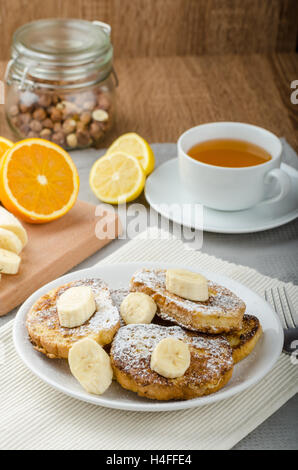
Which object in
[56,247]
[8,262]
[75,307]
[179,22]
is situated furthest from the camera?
[179,22]

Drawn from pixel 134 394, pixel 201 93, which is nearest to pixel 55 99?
pixel 201 93

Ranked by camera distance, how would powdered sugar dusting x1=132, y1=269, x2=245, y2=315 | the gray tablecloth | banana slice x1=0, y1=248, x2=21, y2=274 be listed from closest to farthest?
powdered sugar dusting x1=132, y1=269, x2=245, y2=315
banana slice x1=0, y1=248, x2=21, y2=274
the gray tablecloth

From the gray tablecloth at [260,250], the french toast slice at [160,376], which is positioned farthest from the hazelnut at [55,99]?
the french toast slice at [160,376]

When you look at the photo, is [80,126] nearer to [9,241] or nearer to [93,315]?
[9,241]

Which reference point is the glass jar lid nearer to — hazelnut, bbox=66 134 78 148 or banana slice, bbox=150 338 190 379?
hazelnut, bbox=66 134 78 148

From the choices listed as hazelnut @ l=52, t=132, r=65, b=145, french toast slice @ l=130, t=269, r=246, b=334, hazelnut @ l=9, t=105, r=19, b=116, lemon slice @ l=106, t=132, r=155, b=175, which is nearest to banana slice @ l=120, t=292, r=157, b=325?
french toast slice @ l=130, t=269, r=246, b=334

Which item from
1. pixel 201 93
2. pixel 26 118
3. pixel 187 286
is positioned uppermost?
pixel 187 286

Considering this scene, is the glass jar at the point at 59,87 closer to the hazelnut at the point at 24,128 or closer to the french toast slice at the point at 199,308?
the hazelnut at the point at 24,128
